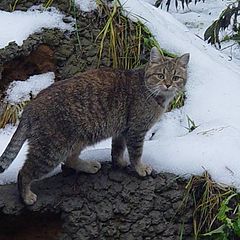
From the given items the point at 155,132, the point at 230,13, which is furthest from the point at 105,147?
the point at 230,13

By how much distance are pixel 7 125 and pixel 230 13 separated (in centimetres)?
185

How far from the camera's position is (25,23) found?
5422mm

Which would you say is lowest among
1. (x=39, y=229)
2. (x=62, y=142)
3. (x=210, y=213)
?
(x=39, y=229)

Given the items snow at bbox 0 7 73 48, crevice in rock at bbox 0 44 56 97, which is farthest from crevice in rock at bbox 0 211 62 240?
snow at bbox 0 7 73 48

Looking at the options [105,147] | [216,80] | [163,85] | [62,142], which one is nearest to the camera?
[62,142]

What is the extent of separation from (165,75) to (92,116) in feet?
1.68

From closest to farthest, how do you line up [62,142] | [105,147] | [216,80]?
[62,142], [105,147], [216,80]

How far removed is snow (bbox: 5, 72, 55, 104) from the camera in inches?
206

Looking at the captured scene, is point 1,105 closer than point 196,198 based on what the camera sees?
No

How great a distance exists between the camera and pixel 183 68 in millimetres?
4633

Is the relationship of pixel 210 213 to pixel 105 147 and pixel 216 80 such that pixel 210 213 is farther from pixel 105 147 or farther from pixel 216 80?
pixel 216 80

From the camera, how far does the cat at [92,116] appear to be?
4.19m

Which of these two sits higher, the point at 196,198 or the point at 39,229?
the point at 196,198

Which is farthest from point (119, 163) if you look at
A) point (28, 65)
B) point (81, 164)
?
point (28, 65)
